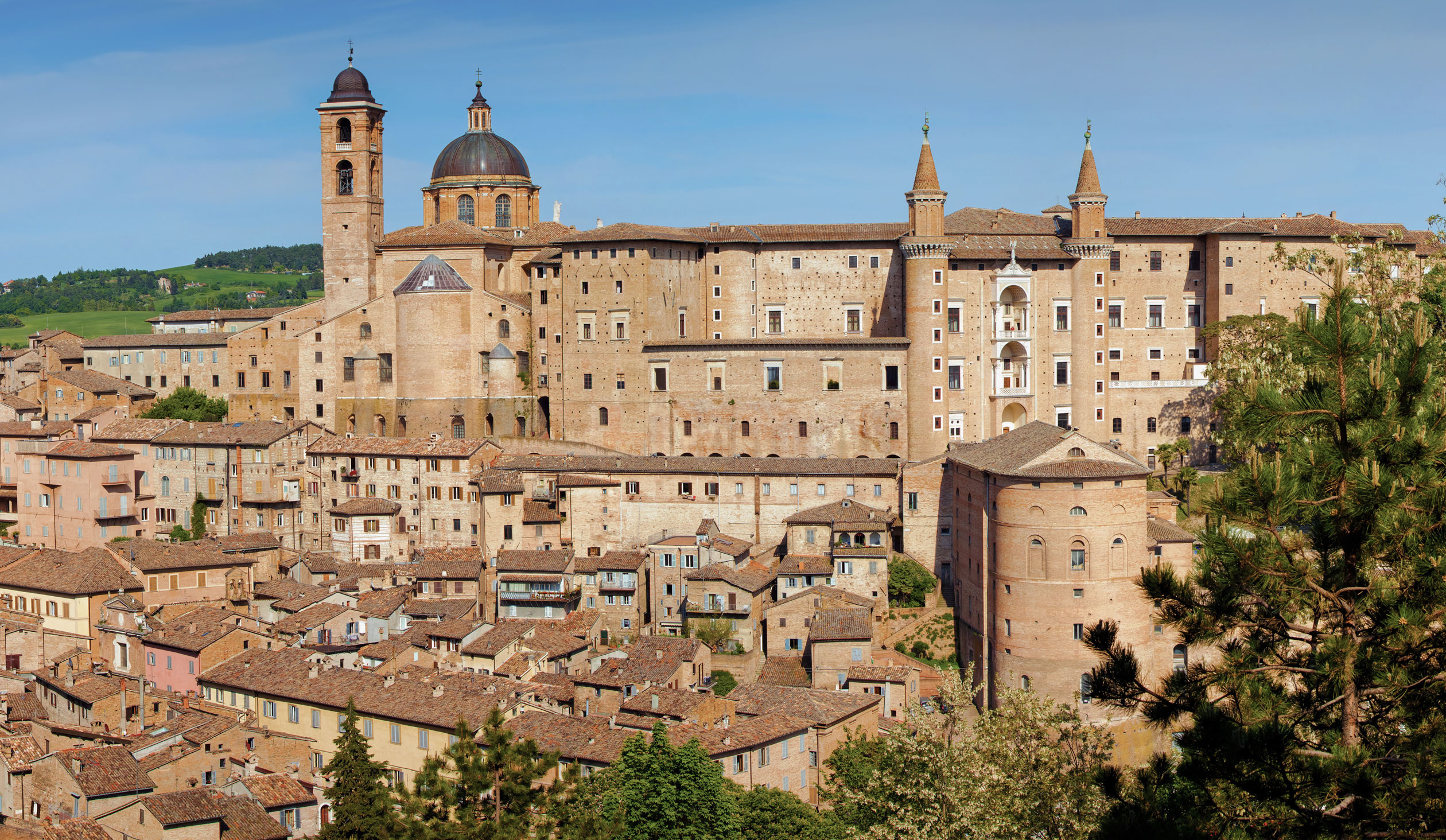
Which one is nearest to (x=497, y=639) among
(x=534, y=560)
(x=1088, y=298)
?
(x=534, y=560)

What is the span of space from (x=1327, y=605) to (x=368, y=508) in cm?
4843

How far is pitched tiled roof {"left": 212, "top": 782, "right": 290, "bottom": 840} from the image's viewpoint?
33906mm

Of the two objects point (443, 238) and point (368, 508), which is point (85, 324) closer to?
point (443, 238)

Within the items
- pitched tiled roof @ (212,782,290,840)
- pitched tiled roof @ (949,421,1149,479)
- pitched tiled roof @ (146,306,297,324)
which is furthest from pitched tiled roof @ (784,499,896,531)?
pitched tiled roof @ (146,306,297,324)

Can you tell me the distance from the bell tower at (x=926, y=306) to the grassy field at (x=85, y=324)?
8300cm

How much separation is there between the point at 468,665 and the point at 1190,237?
38.4 metres

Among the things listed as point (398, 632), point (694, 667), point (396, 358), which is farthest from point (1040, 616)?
point (396, 358)

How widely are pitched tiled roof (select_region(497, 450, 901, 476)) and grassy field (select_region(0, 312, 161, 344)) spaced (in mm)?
77685

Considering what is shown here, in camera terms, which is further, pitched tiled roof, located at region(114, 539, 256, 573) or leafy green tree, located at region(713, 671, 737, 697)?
pitched tiled roof, located at region(114, 539, 256, 573)

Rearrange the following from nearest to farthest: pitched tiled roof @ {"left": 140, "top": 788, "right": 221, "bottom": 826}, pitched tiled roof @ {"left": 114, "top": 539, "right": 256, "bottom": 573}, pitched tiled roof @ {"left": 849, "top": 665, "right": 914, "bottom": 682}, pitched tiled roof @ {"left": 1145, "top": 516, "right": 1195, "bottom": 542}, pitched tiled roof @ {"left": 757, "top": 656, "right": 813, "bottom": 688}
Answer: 1. pitched tiled roof @ {"left": 140, "top": 788, "right": 221, "bottom": 826}
2. pitched tiled roof @ {"left": 849, "top": 665, "right": 914, "bottom": 682}
3. pitched tiled roof @ {"left": 757, "top": 656, "right": 813, "bottom": 688}
4. pitched tiled roof @ {"left": 1145, "top": 516, "right": 1195, "bottom": 542}
5. pitched tiled roof @ {"left": 114, "top": 539, "right": 256, "bottom": 573}

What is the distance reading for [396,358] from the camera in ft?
213

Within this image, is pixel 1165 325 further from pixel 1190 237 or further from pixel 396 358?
pixel 396 358

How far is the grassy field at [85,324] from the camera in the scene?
5059 inches

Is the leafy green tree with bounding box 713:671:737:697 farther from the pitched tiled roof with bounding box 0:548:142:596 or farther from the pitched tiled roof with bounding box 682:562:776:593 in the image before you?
the pitched tiled roof with bounding box 0:548:142:596
